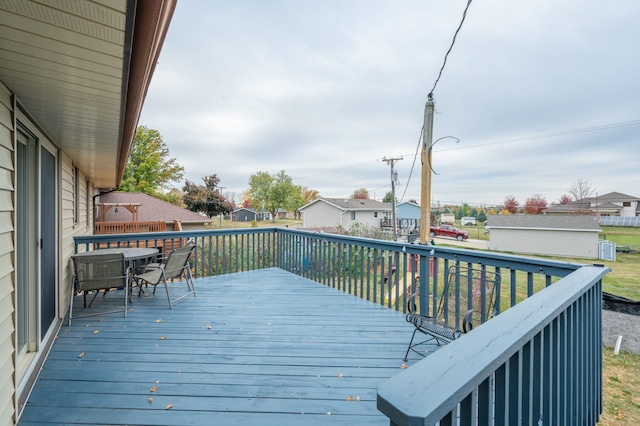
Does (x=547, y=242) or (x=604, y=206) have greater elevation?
(x=604, y=206)

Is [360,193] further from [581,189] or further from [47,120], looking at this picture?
[47,120]

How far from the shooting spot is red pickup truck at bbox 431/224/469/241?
26.0m

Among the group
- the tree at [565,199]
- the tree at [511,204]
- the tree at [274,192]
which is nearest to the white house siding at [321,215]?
the tree at [274,192]

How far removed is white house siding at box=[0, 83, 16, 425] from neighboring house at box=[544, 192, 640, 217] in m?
31.9

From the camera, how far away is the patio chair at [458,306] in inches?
102

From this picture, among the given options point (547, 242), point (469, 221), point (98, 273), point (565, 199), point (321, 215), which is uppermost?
point (565, 199)

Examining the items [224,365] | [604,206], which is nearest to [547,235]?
[604,206]

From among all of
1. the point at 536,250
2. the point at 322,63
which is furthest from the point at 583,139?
the point at 322,63

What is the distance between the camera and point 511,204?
103 feet

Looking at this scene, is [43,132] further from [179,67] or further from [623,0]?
[623,0]

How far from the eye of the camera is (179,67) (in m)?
6.40

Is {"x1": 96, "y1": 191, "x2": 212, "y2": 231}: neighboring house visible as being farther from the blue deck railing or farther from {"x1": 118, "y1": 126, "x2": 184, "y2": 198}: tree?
the blue deck railing

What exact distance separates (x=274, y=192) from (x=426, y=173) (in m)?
31.7

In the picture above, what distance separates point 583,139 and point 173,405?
2028 cm
